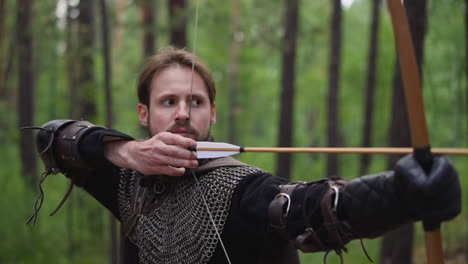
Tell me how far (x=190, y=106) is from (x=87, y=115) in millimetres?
6087

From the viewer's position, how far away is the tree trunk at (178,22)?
6.49 metres

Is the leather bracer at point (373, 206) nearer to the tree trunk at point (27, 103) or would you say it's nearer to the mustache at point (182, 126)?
the mustache at point (182, 126)

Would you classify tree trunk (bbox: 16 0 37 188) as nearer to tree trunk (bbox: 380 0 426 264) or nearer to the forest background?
the forest background

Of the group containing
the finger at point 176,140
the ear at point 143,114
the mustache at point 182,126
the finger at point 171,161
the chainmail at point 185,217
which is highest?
the ear at point 143,114

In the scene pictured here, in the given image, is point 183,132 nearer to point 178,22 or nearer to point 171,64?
point 171,64

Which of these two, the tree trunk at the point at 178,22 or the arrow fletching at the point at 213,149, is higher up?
the tree trunk at the point at 178,22

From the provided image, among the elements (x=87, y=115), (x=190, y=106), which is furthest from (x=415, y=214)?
(x=87, y=115)

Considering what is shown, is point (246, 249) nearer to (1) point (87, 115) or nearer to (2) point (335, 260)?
(2) point (335, 260)

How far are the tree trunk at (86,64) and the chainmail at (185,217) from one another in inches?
206

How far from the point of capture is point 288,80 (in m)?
8.94

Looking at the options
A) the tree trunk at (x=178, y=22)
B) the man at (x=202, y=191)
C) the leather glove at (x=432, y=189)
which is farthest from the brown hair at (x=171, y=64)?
the tree trunk at (x=178, y=22)

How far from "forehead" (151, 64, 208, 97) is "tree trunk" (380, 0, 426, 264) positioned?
7.91ft

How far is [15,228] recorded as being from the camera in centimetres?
696

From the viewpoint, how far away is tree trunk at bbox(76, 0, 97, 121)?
24.5 feet
